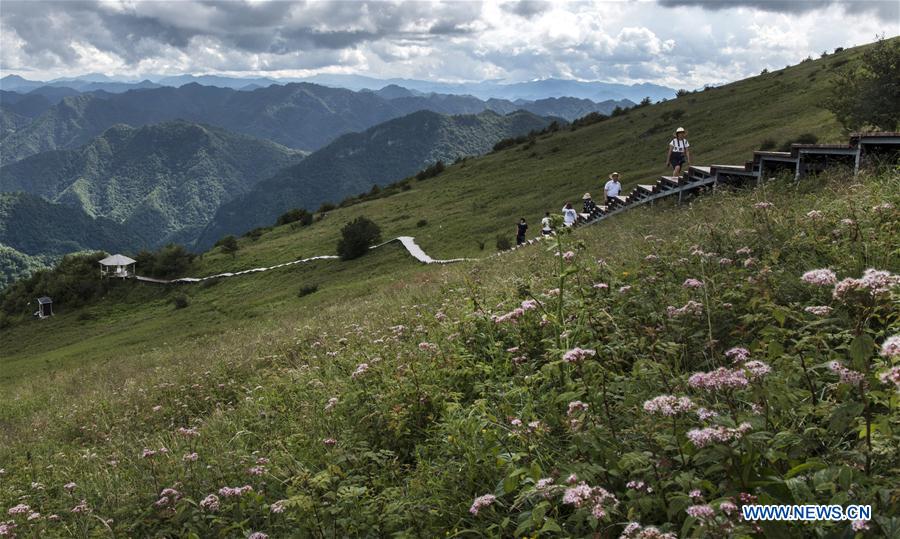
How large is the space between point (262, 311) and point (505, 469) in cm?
3409

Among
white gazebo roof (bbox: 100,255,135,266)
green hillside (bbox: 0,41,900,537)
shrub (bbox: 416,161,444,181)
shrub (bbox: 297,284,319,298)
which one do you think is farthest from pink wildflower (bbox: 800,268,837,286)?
white gazebo roof (bbox: 100,255,135,266)

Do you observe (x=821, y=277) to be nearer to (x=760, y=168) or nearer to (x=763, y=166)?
(x=760, y=168)

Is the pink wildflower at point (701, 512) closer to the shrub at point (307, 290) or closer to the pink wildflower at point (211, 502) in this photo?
the pink wildflower at point (211, 502)

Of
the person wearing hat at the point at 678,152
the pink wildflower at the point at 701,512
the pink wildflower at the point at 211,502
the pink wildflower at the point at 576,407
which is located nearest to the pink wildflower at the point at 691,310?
the pink wildflower at the point at 576,407

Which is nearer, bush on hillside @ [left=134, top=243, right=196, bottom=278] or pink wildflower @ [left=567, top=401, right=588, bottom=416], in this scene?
pink wildflower @ [left=567, top=401, right=588, bottom=416]

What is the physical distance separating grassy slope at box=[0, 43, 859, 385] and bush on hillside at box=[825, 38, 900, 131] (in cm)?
158

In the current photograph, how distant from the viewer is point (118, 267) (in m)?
76.8

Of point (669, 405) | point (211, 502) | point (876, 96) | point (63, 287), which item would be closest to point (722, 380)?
point (669, 405)

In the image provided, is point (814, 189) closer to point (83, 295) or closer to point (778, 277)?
point (778, 277)

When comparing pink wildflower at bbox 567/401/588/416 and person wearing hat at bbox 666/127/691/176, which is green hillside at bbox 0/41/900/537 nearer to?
pink wildflower at bbox 567/401/588/416

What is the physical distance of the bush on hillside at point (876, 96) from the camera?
26.1 meters

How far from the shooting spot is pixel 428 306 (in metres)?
12.1

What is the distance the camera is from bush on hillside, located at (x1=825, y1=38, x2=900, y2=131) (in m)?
26.1

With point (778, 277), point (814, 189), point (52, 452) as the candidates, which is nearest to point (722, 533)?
point (778, 277)
